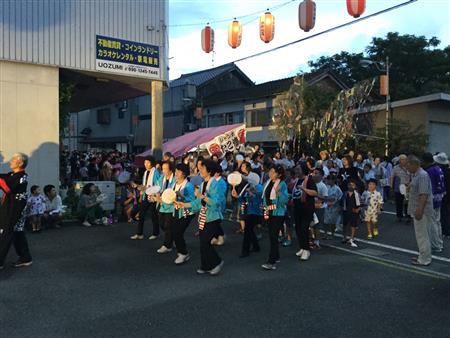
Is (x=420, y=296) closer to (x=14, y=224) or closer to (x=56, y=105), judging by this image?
(x=14, y=224)

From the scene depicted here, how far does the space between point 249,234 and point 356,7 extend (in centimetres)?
701

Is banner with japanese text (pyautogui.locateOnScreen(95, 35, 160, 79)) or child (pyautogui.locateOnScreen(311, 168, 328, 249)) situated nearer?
child (pyautogui.locateOnScreen(311, 168, 328, 249))

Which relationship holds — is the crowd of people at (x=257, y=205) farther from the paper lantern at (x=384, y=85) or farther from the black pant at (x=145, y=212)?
the paper lantern at (x=384, y=85)

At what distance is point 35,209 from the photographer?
962 cm

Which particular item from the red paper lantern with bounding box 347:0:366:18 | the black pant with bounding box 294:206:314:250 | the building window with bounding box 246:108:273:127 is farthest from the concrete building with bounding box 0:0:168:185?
the building window with bounding box 246:108:273:127

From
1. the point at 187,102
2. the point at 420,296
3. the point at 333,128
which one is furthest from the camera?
the point at 187,102

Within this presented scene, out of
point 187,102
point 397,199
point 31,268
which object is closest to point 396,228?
point 397,199

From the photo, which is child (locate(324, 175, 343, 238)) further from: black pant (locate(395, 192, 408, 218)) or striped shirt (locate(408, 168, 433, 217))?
black pant (locate(395, 192, 408, 218))

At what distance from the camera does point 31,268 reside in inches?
266

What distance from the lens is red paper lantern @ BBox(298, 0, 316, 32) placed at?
1225cm

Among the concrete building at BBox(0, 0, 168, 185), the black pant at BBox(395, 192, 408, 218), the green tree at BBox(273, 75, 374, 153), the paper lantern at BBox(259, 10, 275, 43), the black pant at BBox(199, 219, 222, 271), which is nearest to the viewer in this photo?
the black pant at BBox(199, 219, 222, 271)

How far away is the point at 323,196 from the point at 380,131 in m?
11.6

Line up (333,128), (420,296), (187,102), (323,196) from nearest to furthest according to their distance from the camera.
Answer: (420,296)
(323,196)
(333,128)
(187,102)

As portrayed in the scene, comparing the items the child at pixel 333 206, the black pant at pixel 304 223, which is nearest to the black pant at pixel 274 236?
the black pant at pixel 304 223
